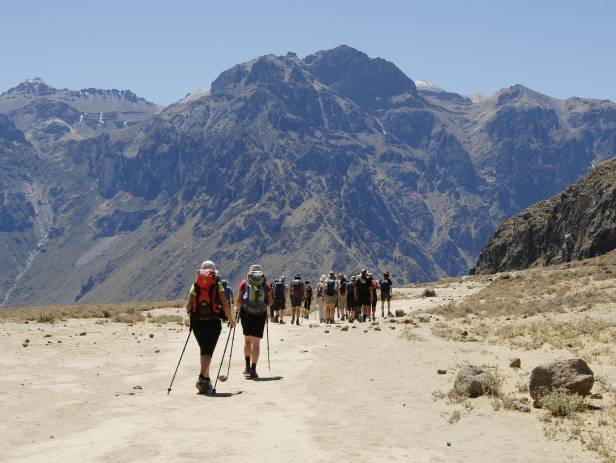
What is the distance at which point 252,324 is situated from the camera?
1794 centimetres

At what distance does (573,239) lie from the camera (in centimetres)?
7731

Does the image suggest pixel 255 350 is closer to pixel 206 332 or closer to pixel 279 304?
pixel 206 332

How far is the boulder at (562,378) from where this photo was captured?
Answer: 42.7 ft

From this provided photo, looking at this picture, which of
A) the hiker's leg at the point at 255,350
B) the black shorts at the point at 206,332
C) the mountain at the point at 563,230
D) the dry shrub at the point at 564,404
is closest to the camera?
the dry shrub at the point at 564,404

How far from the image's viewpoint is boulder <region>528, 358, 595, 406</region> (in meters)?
13.0

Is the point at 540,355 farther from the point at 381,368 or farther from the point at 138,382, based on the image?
the point at 138,382

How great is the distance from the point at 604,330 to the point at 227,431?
593 inches

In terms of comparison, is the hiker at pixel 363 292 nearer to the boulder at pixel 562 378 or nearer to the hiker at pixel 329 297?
the hiker at pixel 329 297

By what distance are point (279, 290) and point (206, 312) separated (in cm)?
1984

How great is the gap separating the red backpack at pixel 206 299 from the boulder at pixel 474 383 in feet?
17.3

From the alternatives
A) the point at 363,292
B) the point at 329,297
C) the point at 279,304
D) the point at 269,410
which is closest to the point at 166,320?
the point at 279,304

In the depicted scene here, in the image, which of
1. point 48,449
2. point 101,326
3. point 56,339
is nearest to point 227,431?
point 48,449

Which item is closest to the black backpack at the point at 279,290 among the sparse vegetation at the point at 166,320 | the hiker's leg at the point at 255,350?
the sparse vegetation at the point at 166,320

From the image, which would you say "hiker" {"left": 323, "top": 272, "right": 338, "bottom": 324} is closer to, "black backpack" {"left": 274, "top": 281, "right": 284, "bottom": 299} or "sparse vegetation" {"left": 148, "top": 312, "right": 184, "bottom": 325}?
"black backpack" {"left": 274, "top": 281, "right": 284, "bottom": 299}
